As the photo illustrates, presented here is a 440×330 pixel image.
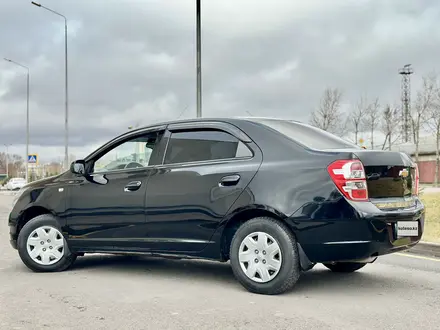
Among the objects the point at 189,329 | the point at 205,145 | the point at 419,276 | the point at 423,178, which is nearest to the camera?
the point at 189,329

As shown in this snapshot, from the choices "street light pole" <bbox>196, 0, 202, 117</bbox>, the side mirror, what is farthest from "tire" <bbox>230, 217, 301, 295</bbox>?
"street light pole" <bbox>196, 0, 202, 117</bbox>

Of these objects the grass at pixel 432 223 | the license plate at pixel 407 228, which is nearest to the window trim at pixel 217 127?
the license plate at pixel 407 228

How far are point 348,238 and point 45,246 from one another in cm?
348

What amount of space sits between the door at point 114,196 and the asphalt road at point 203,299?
17.4 inches

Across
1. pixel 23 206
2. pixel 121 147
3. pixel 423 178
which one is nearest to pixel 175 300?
pixel 121 147

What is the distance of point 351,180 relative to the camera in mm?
4547

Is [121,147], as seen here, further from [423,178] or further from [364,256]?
[423,178]

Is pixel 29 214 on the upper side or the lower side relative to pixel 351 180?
lower

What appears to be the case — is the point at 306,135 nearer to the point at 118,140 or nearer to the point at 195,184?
the point at 195,184

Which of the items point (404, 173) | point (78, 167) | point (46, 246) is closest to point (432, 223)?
point (404, 173)

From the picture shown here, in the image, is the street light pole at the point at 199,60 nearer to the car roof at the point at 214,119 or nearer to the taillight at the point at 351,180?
the car roof at the point at 214,119

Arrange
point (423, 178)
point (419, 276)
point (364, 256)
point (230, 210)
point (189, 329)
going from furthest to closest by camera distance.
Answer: point (423, 178), point (419, 276), point (230, 210), point (364, 256), point (189, 329)

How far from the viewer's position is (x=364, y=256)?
4570 mm

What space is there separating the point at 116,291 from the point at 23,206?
1.97 m
